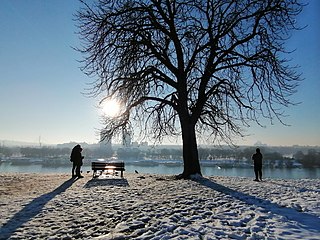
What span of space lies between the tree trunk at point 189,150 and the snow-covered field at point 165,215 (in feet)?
14.6

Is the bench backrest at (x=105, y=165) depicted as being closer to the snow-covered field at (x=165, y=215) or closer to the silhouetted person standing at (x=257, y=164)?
the snow-covered field at (x=165, y=215)

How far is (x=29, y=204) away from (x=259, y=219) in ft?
19.4

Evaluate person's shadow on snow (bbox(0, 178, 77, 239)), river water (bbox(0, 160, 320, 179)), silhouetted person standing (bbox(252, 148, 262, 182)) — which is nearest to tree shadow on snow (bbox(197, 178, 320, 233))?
person's shadow on snow (bbox(0, 178, 77, 239))

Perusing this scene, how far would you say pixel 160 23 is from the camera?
45.2 feet

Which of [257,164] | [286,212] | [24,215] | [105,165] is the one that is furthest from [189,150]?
[24,215]

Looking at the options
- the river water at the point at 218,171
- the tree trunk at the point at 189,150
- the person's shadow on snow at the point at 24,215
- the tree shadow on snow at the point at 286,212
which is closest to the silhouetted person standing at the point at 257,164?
the tree trunk at the point at 189,150

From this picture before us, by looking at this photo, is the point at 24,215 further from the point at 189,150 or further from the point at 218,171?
the point at 218,171

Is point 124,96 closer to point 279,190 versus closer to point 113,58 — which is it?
point 113,58

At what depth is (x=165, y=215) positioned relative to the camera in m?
6.01

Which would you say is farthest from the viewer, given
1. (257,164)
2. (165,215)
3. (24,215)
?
(257,164)

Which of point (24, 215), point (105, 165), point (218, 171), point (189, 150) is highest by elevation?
point (189, 150)

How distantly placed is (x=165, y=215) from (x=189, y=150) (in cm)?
770

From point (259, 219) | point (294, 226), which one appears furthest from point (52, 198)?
point (294, 226)

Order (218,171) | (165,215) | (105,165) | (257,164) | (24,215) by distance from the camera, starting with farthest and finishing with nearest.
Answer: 1. (218,171)
2. (105,165)
3. (257,164)
4. (24,215)
5. (165,215)
